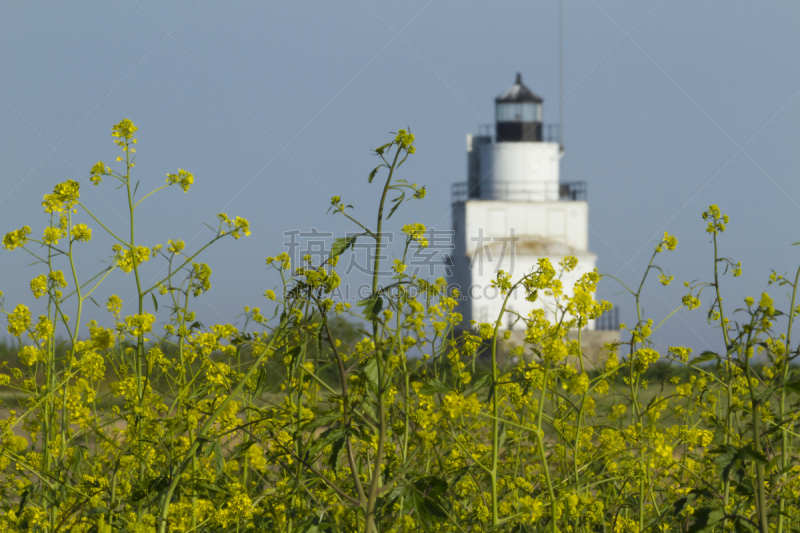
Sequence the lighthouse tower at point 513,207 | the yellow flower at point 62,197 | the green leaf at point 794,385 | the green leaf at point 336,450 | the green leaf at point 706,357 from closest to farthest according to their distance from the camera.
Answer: the green leaf at point 794,385, the green leaf at point 336,450, the green leaf at point 706,357, the yellow flower at point 62,197, the lighthouse tower at point 513,207

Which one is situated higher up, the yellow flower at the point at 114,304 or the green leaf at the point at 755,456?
the yellow flower at the point at 114,304

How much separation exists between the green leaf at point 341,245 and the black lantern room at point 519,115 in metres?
24.4

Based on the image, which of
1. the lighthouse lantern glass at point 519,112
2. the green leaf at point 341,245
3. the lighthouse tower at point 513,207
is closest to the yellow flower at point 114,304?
the green leaf at point 341,245

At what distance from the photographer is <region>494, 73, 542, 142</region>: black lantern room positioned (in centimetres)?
2545

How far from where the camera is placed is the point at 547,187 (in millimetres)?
25562

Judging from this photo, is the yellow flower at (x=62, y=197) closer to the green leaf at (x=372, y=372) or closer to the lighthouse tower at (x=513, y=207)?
the green leaf at (x=372, y=372)

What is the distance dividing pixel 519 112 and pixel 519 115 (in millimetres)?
111

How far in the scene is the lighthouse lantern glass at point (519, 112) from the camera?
84.3ft

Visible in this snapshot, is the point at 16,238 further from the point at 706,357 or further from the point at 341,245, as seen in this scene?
the point at 706,357

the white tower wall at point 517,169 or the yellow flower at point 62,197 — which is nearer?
the yellow flower at point 62,197

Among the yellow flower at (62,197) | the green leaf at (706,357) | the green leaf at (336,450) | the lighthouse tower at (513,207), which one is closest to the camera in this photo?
the green leaf at (336,450)

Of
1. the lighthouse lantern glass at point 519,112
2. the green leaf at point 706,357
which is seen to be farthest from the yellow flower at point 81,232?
the lighthouse lantern glass at point 519,112

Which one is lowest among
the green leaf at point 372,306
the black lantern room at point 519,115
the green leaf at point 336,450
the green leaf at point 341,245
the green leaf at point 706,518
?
the green leaf at point 706,518

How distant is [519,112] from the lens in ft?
84.5
